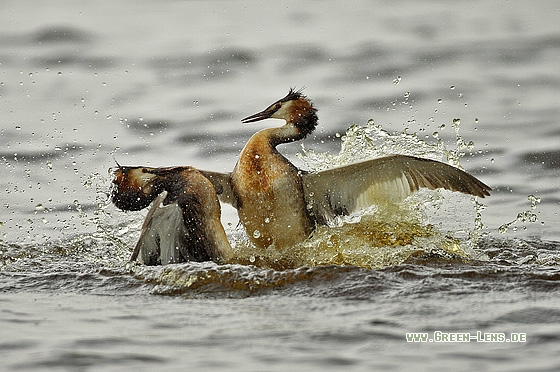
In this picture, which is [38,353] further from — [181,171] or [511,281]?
[511,281]

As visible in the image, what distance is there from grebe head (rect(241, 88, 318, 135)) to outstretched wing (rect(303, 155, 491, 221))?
0.43 metres

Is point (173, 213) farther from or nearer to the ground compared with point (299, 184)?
nearer to the ground

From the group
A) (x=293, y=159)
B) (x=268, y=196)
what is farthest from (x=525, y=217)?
(x=293, y=159)

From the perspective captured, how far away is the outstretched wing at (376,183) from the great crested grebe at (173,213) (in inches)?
49.0

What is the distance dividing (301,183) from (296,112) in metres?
0.59

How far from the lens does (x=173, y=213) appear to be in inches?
249

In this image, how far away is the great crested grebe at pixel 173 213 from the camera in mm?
6301

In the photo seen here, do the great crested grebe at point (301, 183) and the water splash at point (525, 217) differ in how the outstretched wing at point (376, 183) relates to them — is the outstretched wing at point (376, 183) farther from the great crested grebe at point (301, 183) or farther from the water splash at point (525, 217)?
the water splash at point (525, 217)

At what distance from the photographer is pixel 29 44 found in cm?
1367

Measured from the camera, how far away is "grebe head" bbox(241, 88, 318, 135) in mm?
7652

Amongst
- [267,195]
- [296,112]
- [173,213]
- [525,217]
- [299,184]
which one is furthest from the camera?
[525,217]

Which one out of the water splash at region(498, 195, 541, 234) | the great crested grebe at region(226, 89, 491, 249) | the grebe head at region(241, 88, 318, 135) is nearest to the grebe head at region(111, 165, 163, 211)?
the great crested grebe at region(226, 89, 491, 249)

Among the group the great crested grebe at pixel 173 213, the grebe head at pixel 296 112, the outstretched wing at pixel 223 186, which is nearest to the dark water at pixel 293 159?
the great crested grebe at pixel 173 213

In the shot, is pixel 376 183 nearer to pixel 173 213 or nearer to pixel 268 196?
pixel 268 196
